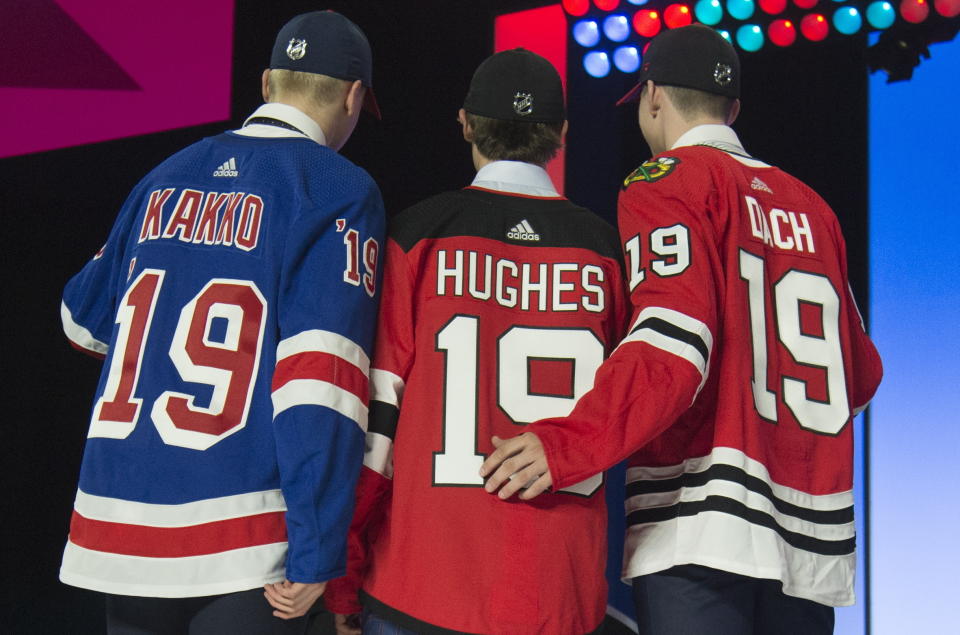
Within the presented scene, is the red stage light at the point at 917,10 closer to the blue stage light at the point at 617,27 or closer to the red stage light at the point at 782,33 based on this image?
the red stage light at the point at 782,33

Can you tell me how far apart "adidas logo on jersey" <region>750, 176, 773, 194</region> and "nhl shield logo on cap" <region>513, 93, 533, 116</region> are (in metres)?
0.46

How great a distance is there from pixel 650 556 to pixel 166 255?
101 cm

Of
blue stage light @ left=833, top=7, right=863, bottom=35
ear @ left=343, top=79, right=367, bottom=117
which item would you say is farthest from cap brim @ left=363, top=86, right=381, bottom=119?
blue stage light @ left=833, top=7, right=863, bottom=35

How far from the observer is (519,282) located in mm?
1717

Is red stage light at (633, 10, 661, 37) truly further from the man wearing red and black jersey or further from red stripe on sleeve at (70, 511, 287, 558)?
red stripe on sleeve at (70, 511, 287, 558)

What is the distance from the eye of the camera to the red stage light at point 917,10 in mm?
3271

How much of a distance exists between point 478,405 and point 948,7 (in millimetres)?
2599

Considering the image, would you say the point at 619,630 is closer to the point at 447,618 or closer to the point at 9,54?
the point at 447,618

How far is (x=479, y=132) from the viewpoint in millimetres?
1871

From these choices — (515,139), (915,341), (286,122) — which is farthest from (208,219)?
(915,341)

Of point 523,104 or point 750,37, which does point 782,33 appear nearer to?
point 750,37

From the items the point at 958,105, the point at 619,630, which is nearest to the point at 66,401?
the point at 619,630

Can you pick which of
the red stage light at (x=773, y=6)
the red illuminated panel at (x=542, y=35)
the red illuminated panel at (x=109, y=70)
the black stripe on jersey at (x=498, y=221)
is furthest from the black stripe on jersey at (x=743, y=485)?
the red illuminated panel at (x=109, y=70)

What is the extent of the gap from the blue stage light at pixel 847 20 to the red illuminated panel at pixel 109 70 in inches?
95.0
